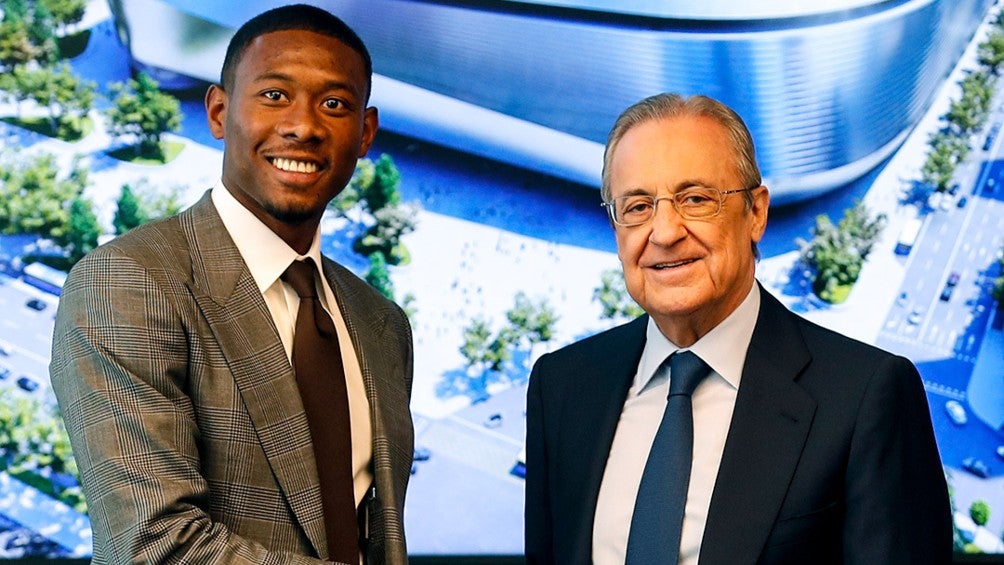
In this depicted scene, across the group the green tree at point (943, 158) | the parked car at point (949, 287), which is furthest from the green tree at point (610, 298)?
the green tree at point (943, 158)

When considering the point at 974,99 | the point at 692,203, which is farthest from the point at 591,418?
the point at 974,99

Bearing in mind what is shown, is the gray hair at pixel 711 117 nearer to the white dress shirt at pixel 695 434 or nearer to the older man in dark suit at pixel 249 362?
the white dress shirt at pixel 695 434

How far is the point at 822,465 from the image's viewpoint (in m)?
1.68

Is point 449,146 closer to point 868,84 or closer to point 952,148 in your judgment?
point 868,84

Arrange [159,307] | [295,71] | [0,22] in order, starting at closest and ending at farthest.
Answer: [159,307], [295,71], [0,22]

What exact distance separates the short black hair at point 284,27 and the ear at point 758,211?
2.50ft

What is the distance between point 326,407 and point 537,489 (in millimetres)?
457

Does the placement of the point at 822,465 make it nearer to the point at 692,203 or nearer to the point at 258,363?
the point at 692,203

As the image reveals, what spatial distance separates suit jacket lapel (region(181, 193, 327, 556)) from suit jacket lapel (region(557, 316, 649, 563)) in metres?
0.44

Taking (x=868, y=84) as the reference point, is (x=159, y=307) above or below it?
below

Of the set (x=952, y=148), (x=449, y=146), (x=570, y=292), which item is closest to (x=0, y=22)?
(x=449, y=146)

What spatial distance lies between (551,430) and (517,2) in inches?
87.4

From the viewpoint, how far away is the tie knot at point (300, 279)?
1.93m

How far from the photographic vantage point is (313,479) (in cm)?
178
